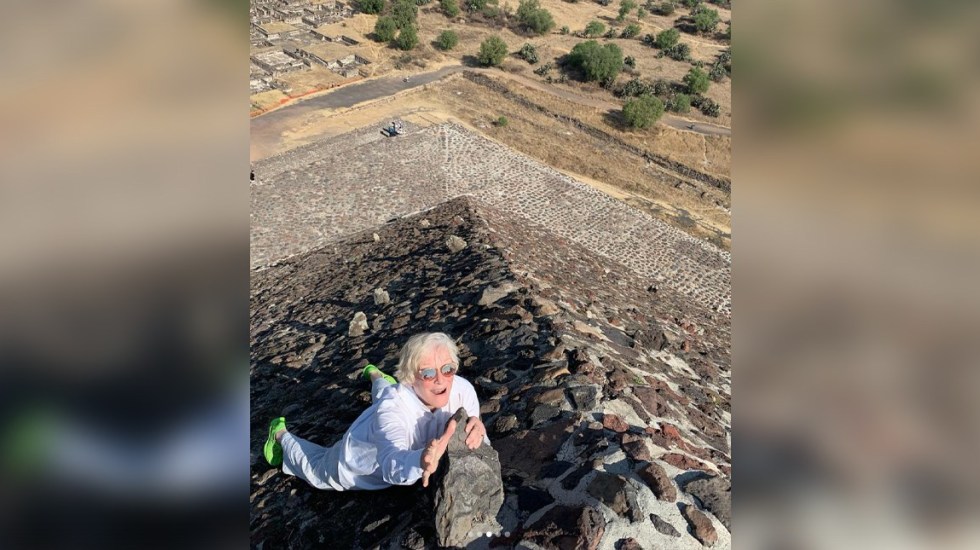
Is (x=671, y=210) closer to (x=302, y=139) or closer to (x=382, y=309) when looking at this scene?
(x=302, y=139)

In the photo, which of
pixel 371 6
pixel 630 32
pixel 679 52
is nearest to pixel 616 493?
pixel 679 52

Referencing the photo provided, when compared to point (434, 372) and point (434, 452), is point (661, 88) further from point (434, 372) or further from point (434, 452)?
point (434, 452)

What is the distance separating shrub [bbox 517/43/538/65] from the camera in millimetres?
28906

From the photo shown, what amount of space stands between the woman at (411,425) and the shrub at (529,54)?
2705 cm

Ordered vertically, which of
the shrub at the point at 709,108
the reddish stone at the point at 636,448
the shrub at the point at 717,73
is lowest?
the shrub at the point at 709,108

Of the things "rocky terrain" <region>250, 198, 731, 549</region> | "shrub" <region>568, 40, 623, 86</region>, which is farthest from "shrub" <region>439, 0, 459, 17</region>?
"rocky terrain" <region>250, 198, 731, 549</region>

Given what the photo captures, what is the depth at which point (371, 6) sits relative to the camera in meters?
30.9

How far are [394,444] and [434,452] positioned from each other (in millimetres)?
326

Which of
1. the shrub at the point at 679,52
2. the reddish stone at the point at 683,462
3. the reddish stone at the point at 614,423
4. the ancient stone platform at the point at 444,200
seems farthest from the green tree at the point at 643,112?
the reddish stone at the point at 683,462

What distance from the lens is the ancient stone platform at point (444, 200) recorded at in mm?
12602

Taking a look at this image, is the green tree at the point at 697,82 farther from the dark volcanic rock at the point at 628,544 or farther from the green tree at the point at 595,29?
the dark volcanic rock at the point at 628,544

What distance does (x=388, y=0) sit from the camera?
32.2m
